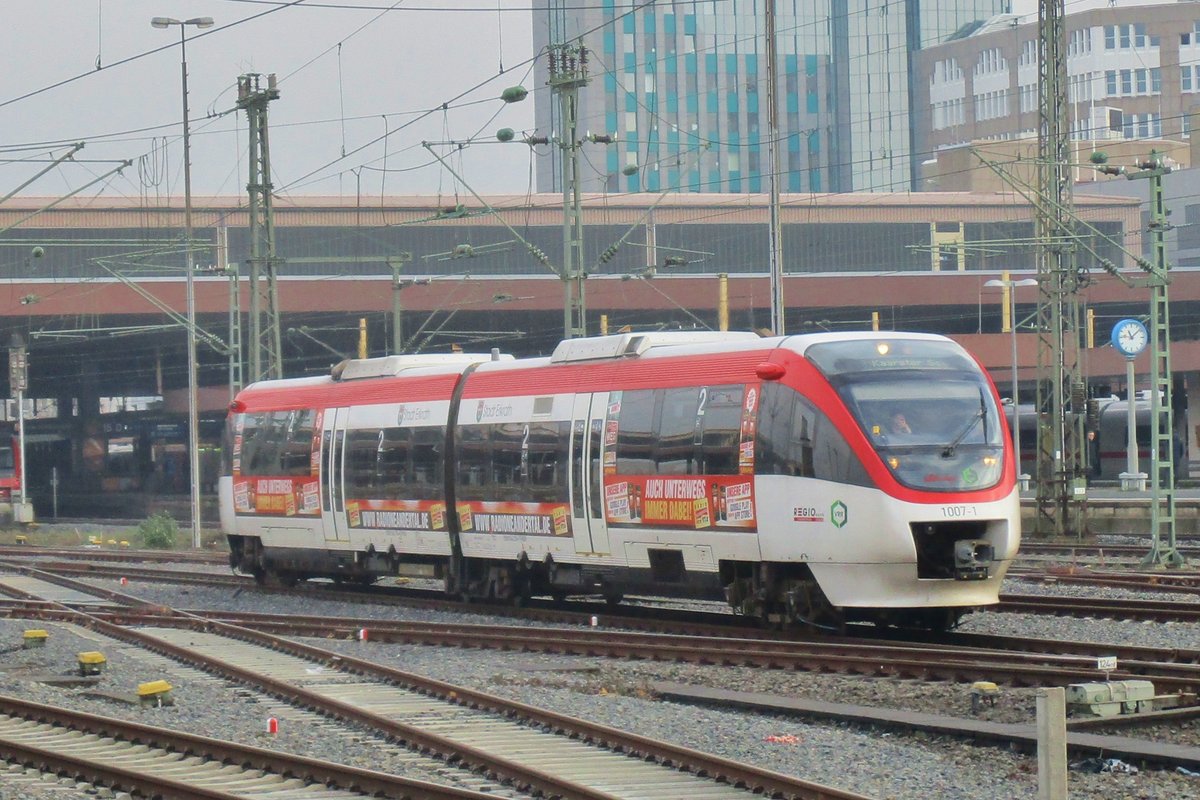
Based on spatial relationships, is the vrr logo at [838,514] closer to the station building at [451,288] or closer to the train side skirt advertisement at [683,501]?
the train side skirt advertisement at [683,501]

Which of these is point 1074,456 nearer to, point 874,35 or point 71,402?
point 71,402

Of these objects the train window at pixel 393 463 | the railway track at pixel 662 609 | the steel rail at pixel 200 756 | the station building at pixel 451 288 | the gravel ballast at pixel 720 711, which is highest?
the station building at pixel 451 288

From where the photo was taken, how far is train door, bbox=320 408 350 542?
2503 centimetres

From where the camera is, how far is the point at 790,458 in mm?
16734

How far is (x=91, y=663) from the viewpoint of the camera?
15703mm

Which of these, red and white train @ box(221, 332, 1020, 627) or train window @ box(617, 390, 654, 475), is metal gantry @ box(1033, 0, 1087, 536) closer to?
red and white train @ box(221, 332, 1020, 627)

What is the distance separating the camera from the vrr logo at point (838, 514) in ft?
53.0

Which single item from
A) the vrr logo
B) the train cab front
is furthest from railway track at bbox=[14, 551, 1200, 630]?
the vrr logo

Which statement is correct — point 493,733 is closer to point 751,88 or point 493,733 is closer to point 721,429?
point 721,429

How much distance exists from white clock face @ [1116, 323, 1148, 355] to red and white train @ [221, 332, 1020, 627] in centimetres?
1665

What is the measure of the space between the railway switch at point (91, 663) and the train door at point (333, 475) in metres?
9.16

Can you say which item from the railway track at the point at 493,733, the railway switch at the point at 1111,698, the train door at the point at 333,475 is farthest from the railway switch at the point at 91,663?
the train door at the point at 333,475

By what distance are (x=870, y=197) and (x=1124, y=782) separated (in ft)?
231

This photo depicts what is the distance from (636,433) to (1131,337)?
781 inches
